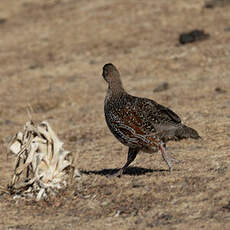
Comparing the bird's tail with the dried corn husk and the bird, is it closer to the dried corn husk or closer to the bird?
the bird

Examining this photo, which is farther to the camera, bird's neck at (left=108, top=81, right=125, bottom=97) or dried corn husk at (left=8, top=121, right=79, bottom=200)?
bird's neck at (left=108, top=81, right=125, bottom=97)

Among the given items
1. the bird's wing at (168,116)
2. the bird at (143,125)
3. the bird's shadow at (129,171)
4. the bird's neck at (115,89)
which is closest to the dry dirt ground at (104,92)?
the bird's shadow at (129,171)

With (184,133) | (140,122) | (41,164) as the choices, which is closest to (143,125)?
(140,122)

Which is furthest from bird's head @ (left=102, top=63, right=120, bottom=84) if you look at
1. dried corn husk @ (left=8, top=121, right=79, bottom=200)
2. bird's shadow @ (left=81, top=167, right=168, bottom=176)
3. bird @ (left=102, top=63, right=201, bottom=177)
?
bird's shadow @ (left=81, top=167, right=168, bottom=176)

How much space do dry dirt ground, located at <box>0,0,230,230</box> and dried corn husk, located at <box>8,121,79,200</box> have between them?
20cm

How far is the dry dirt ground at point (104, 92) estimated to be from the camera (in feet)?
25.3

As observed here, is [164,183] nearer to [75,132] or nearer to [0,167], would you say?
[0,167]

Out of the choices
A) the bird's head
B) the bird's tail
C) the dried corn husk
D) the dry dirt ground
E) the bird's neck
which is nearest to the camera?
the dry dirt ground

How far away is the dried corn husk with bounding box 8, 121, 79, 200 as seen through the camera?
8.62 meters

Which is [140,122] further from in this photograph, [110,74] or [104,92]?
[104,92]

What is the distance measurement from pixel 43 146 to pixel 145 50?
36.9ft

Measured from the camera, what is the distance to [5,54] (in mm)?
21969

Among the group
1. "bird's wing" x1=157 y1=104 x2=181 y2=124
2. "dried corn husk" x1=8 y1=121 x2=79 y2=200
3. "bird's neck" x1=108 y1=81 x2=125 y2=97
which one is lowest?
"dried corn husk" x1=8 y1=121 x2=79 y2=200

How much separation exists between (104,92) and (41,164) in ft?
27.1
